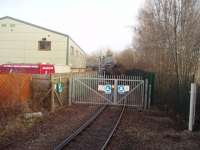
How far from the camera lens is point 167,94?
15.0 meters

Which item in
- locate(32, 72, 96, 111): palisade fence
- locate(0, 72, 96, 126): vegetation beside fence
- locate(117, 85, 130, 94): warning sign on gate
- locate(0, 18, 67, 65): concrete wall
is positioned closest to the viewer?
locate(0, 72, 96, 126): vegetation beside fence

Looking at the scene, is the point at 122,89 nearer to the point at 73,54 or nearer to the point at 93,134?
the point at 93,134

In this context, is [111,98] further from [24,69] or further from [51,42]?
[51,42]

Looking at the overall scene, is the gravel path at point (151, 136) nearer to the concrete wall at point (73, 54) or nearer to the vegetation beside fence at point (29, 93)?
the vegetation beside fence at point (29, 93)

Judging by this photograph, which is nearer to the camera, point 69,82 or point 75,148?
point 75,148

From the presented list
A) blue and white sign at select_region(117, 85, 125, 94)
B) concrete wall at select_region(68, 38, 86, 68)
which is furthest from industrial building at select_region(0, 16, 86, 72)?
blue and white sign at select_region(117, 85, 125, 94)

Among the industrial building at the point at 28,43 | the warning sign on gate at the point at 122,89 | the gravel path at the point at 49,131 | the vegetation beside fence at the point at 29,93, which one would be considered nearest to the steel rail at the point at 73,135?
the gravel path at the point at 49,131

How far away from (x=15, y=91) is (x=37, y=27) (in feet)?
75.6

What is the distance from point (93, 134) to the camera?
30.1 ft

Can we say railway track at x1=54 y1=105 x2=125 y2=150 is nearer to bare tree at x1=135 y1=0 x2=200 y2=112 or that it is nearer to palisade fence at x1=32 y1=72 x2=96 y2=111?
palisade fence at x1=32 y1=72 x2=96 y2=111

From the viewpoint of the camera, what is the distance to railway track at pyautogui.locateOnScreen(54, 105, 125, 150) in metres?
Result: 7.73

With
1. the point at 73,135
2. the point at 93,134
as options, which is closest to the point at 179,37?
the point at 93,134

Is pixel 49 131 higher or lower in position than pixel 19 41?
lower

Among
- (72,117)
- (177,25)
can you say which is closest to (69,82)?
(72,117)
